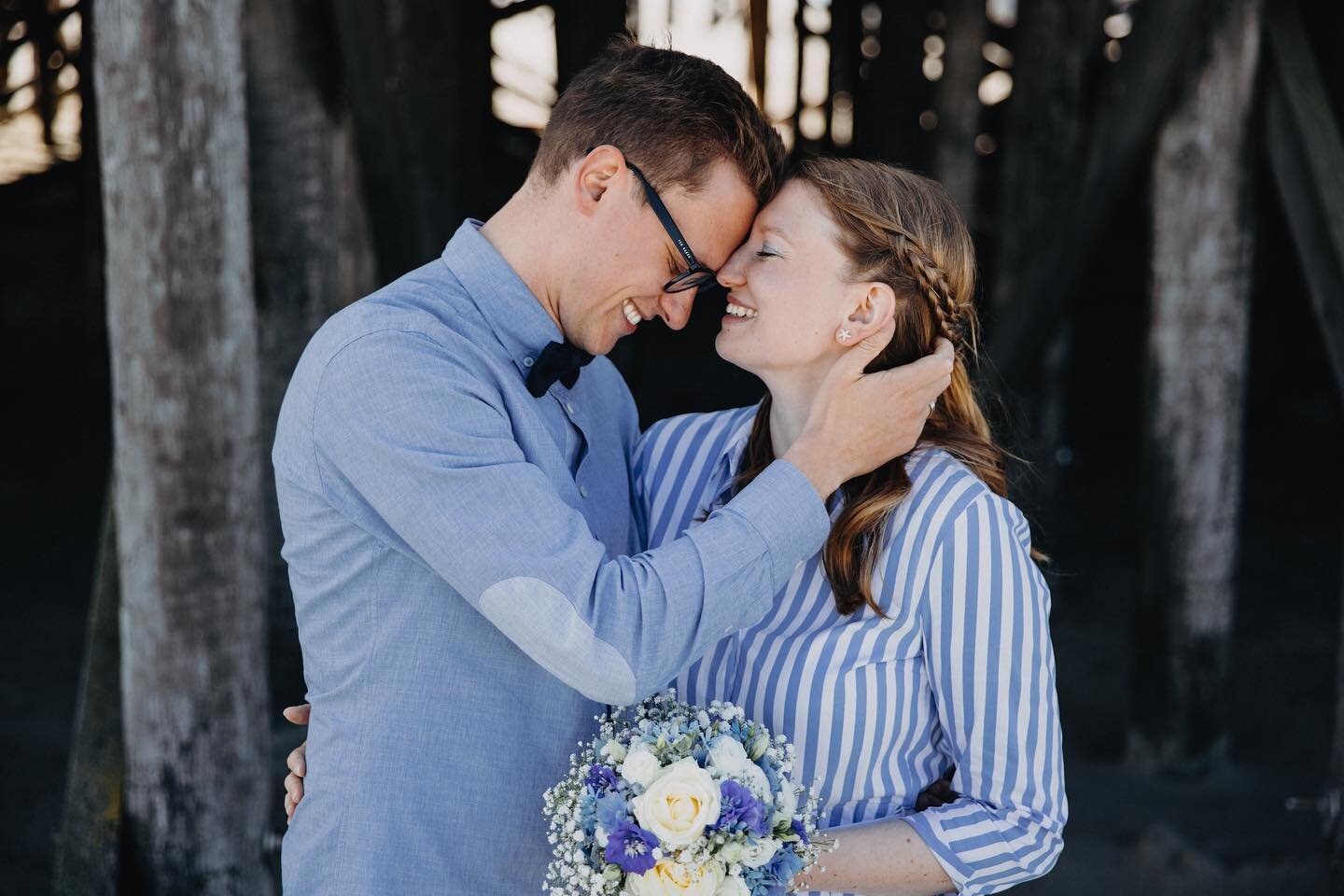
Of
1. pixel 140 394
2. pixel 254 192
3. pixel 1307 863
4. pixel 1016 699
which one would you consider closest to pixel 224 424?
pixel 140 394

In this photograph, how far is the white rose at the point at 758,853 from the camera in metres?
1.74

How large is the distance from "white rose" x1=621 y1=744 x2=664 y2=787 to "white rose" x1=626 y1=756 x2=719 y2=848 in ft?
0.05

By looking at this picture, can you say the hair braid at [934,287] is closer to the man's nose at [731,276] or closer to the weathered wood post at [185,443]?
the man's nose at [731,276]

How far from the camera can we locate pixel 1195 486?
471 cm

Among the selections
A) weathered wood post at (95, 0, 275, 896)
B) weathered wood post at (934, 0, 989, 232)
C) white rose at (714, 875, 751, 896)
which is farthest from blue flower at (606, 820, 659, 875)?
weathered wood post at (934, 0, 989, 232)

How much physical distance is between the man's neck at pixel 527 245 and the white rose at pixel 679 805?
0.77 m

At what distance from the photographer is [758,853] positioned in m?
1.75

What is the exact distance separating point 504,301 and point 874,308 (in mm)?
603

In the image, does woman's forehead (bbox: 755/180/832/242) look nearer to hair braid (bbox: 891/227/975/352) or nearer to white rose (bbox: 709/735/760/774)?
hair braid (bbox: 891/227/975/352)

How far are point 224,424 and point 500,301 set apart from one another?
131 cm

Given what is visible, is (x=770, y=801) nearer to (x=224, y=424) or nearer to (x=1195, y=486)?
(x=224, y=424)

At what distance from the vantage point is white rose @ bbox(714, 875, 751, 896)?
175cm

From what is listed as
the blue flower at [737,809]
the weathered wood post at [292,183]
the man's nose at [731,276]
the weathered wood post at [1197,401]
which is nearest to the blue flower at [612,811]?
the blue flower at [737,809]

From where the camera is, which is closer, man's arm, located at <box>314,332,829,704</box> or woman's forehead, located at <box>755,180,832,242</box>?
man's arm, located at <box>314,332,829,704</box>
